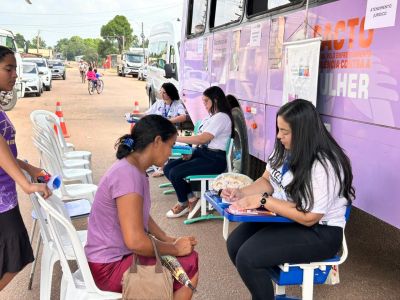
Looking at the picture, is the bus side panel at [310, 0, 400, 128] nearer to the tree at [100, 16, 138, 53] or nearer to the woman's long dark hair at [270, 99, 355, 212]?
the woman's long dark hair at [270, 99, 355, 212]

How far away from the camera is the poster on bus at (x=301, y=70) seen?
125 inches

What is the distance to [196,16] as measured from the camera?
7277 millimetres

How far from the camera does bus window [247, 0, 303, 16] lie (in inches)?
156

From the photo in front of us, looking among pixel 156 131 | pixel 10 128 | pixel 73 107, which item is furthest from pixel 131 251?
pixel 73 107

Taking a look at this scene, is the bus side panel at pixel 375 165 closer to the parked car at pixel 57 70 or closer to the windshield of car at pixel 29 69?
the windshield of car at pixel 29 69

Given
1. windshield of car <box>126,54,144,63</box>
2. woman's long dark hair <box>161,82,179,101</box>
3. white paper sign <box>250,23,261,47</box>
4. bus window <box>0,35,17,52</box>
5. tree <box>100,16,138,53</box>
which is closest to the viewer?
white paper sign <box>250,23,261,47</box>

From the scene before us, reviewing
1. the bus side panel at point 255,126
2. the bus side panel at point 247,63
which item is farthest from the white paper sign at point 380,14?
the bus side panel at point 255,126

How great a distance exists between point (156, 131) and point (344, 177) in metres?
1.03

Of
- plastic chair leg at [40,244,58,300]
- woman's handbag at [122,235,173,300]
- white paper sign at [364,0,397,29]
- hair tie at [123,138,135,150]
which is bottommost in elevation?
plastic chair leg at [40,244,58,300]

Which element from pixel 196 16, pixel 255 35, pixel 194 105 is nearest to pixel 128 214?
pixel 255 35

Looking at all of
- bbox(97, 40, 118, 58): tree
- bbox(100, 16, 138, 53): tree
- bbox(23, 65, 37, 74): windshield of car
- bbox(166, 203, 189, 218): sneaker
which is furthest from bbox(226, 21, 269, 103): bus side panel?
bbox(97, 40, 118, 58): tree

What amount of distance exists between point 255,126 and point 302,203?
2.29 m

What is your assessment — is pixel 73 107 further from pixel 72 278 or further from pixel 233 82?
pixel 72 278

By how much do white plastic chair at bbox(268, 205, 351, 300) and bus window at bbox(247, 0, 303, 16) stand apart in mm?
2204
